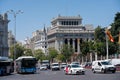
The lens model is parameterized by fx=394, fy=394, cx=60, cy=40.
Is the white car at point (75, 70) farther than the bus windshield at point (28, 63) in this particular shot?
No

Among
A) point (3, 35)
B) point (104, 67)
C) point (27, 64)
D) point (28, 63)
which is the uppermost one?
point (3, 35)

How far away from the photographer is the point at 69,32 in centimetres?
17612

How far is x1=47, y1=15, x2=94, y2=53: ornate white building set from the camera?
17550cm

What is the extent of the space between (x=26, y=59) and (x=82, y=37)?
12437cm

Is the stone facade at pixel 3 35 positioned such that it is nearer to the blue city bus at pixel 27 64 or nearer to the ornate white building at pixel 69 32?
the ornate white building at pixel 69 32

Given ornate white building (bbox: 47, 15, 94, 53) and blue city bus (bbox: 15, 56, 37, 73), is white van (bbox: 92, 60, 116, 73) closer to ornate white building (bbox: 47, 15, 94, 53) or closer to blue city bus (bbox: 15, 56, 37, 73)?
blue city bus (bbox: 15, 56, 37, 73)

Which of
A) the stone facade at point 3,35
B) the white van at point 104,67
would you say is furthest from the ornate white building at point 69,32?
the white van at point 104,67

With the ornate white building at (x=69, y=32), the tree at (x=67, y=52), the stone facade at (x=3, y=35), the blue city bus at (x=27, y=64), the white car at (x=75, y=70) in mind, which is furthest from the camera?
the ornate white building at (x=69, y=32)

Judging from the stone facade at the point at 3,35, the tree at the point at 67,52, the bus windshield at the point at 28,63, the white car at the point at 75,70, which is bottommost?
the white car at the point at 75,70

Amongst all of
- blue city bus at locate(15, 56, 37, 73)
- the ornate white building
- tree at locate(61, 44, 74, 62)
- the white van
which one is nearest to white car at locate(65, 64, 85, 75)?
the white van

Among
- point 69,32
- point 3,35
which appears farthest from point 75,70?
point 69,32

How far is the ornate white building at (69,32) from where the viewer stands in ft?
576

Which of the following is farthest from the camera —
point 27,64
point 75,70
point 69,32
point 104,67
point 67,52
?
point 69,32

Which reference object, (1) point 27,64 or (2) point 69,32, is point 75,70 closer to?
(1) point 27,64
